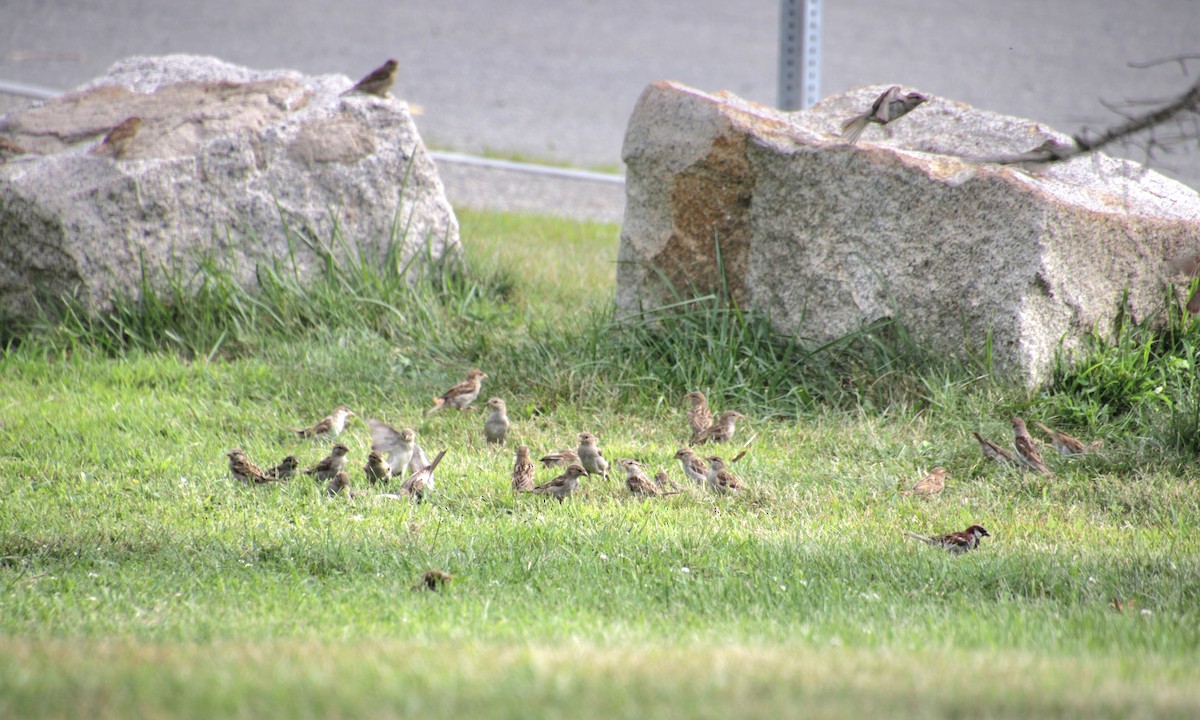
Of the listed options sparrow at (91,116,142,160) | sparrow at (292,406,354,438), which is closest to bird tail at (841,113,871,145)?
sparrow at (292,406,354,438)

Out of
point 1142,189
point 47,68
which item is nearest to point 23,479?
point 1142,189

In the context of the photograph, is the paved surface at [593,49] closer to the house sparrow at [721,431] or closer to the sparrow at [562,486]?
the house sparrow at [721,431]

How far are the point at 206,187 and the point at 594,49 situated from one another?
13279 mm

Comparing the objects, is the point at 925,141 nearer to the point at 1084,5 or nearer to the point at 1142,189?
the point at 1142,189

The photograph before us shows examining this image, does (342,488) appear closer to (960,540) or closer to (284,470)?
(284,470)

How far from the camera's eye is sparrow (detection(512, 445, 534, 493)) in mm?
6188

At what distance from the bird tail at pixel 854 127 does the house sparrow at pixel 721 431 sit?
6.44 ft

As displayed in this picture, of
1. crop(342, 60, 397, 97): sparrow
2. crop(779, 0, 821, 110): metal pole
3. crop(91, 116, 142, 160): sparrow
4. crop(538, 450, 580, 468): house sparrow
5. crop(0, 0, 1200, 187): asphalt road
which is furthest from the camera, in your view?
crop(0, 0, 1200, 187): asphalt road

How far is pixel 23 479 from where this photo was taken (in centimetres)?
630

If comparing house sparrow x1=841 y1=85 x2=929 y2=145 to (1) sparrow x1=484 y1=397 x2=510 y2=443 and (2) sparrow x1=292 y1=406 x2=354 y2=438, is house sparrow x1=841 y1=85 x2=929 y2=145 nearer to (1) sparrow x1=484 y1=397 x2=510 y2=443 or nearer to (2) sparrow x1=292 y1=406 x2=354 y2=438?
(1) sparrow x1=484 y1=397 x2=510 y2=443

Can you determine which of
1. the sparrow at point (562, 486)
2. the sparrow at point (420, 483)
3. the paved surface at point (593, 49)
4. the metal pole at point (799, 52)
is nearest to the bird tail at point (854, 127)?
the metal pole at point (799, 52)

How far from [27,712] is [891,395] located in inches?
220

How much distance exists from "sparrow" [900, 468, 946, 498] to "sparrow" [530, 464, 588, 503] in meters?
1.79

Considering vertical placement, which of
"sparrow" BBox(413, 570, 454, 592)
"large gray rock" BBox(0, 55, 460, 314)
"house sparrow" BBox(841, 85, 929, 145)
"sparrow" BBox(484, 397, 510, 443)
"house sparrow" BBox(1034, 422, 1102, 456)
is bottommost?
Result: "sparrow" BBox(484, 397, 510, 443)
